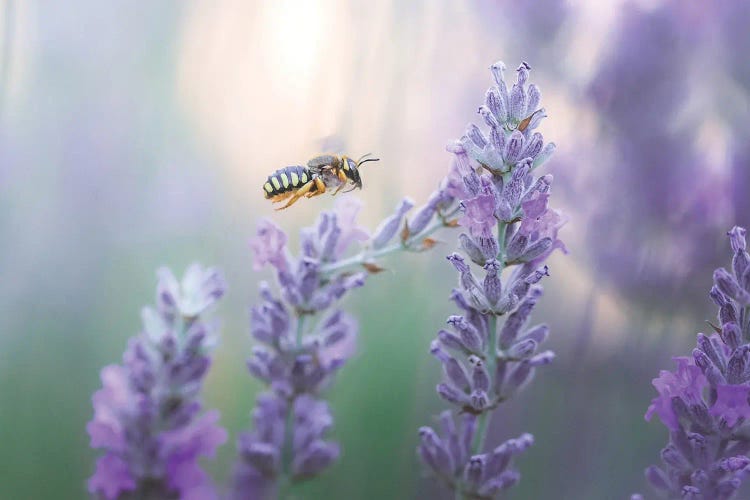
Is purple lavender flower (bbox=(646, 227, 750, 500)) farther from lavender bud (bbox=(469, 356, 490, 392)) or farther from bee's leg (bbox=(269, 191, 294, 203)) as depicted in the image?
bee's leg (bbox=(269, 191, 294, 203))

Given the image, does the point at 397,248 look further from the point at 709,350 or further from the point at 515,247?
the point at 709,350

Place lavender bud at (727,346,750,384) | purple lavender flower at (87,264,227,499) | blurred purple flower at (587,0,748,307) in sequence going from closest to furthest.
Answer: lavender bud at (727,346,750,384) < purple lavender flower at (87,264,227,499) < blurred purple flower at (587,0,748,307)

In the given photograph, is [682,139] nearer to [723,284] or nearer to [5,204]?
[723,284]

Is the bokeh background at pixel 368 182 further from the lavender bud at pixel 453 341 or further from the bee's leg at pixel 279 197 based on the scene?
the lavender bud at pixel 453 341

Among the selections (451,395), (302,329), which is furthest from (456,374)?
(302,329)

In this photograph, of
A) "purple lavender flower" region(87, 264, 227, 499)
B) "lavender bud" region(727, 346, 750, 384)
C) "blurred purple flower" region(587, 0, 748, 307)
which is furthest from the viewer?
"blurred purple flower" region(587, 0, 748, 307)

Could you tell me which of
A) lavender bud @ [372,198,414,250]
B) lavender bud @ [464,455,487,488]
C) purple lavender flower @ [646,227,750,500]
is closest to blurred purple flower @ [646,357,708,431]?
purple lavender flower @ [646,227,750,500]
